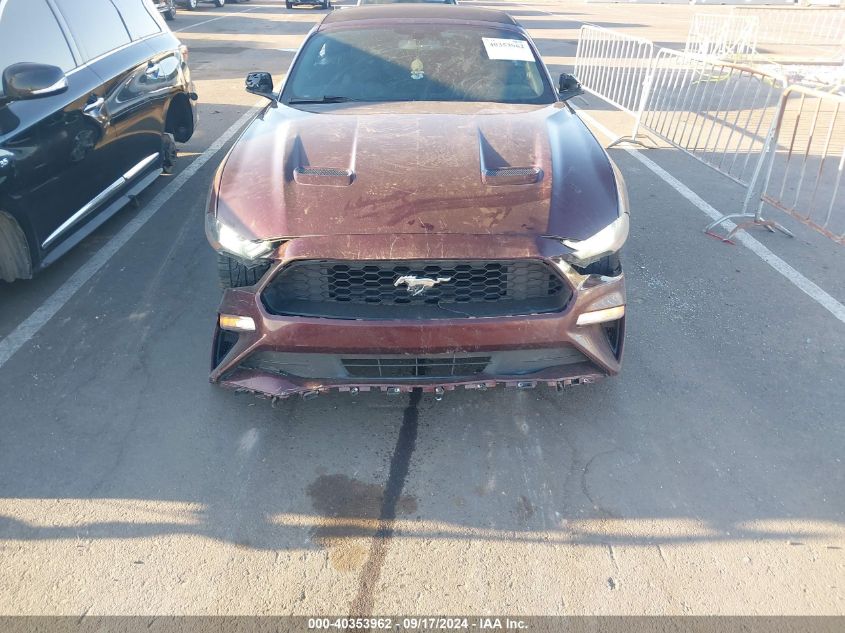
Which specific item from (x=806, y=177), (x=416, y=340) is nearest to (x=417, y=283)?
(x=416, y=340)

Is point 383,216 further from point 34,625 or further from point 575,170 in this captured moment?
point 34,625

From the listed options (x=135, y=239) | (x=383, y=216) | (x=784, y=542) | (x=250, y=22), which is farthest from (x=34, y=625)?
(x=250, y=22)

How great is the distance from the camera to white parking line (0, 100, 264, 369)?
12.0ft

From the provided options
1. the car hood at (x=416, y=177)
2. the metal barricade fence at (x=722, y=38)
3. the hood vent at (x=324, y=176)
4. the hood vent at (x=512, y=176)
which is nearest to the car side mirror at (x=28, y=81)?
the car hood at (x=416, y=177)

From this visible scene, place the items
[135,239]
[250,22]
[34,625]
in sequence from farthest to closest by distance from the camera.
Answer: [250,22] → [135,239] → [34,625]

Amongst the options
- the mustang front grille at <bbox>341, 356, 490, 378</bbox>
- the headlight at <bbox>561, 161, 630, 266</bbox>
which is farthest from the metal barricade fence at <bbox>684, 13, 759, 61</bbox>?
the mustang front grille at <bbox>341, 356, 490, 378</bbox>

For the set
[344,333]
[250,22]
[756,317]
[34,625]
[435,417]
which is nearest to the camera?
[34,625]

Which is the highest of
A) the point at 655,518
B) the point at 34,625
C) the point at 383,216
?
the point at 383,216

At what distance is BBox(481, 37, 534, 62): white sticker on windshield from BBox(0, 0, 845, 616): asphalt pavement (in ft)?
5.81

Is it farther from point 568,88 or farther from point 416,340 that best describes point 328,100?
point 416,340

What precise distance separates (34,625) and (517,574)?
1.70m

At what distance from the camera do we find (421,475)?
276 centimetres

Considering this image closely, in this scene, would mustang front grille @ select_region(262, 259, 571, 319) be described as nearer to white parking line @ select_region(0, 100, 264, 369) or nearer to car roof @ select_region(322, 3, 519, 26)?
white parking line @ select_region(0, 100, 264, 369)

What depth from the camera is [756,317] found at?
3.99 metres
